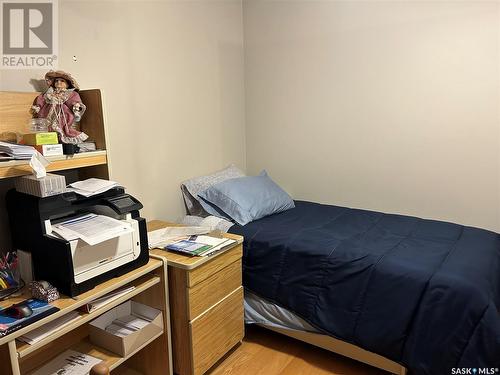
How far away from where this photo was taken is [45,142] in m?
1.50

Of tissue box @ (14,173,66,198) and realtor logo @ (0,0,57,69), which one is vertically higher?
realtor logo @ (0,0,57,69)

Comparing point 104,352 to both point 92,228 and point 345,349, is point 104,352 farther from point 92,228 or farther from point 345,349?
point 345,349

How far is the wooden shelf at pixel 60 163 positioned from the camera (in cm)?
137

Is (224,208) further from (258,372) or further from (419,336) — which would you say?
(419,336)

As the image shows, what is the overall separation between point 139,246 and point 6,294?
50cm

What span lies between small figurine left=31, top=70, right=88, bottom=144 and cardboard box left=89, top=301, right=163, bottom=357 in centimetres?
84

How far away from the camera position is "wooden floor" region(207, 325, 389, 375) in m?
1.96

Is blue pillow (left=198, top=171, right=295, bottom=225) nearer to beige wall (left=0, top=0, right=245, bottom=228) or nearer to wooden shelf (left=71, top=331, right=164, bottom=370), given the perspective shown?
beige wall (left=0, top=0, right=245, bottom=228)

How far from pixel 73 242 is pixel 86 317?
0.28m

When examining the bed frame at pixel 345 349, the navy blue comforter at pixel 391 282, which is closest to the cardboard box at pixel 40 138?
the navy blue comforter at pixel 391 282

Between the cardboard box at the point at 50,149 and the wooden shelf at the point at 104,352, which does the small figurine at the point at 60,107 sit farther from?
the wooden shelf at the point at 104,352

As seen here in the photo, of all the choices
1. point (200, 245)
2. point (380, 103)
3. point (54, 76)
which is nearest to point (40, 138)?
point (54, 76)

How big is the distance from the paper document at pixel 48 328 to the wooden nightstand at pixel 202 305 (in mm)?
478

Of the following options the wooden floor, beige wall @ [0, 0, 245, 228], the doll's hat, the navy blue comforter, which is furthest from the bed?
the doll's hat
